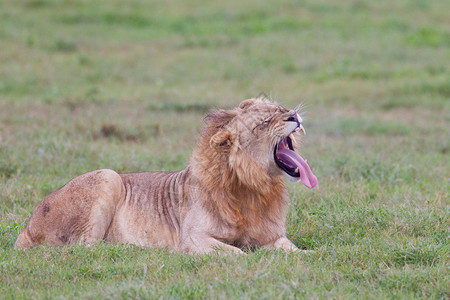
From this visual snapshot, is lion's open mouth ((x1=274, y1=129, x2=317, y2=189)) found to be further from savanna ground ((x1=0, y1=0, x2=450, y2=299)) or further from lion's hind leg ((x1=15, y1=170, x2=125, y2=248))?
lion's hind leg ((x1=15, y1=170, x2=125, y2=248))

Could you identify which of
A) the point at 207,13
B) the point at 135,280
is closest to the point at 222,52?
the point at 207,13

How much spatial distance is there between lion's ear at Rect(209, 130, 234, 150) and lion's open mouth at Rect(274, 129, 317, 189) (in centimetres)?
35

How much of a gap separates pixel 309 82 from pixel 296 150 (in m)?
9.16

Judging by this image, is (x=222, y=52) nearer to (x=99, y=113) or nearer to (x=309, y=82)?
(x=309, y=82)

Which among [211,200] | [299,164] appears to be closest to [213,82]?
[211,200]

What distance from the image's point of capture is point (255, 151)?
5.29 m

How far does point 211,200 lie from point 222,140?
0.47 meters

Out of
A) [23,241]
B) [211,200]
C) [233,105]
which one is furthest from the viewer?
[233,105]

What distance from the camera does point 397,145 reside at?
9.79m

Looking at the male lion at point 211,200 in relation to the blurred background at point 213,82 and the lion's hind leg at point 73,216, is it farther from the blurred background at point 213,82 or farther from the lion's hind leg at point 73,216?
the blurred background at point 213,82

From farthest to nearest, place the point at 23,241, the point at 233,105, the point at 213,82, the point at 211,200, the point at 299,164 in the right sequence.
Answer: the point at 213,82, the point at 233,105, the point at 23,241, the point at 211,200, the point at 299,164

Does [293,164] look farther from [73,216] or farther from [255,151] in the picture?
[73,216]

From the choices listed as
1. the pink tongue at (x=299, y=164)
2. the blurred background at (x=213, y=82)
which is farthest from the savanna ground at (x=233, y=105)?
the pink tongue at (x=299, y=164)

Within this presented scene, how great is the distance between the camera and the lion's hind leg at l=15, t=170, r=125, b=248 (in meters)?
5.57
